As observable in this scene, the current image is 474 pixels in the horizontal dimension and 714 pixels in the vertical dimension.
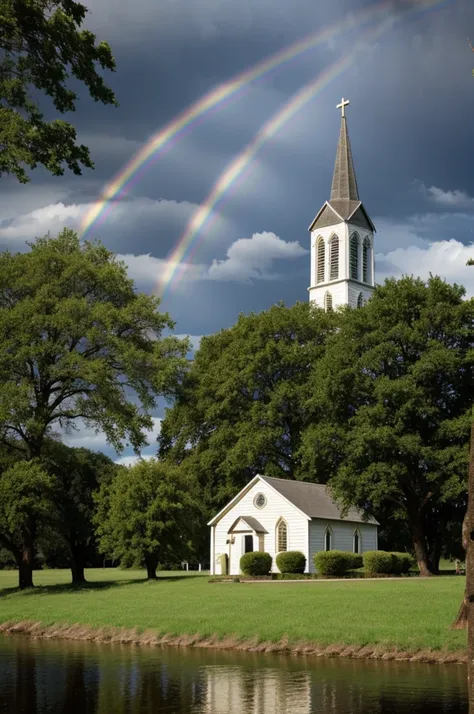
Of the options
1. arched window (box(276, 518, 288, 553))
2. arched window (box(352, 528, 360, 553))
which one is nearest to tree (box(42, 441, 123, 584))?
arched window (box(276, 518, 288, 553))

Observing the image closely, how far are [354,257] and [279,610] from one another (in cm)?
8054

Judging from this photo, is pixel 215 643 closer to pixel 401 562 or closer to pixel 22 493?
A: pixel 22 493

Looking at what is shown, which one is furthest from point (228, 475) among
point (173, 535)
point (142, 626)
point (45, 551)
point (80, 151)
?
point (80, 151)

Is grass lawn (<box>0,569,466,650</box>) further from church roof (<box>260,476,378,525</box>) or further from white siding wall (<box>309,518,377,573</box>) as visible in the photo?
church roof (<box>260,476,378,525</box>)

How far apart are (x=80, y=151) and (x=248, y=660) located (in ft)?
47.9

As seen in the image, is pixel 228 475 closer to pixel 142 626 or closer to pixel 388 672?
pixel 142 626

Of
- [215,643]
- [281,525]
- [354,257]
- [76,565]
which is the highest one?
[354,257]

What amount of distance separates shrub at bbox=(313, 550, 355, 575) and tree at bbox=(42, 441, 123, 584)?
14747mm

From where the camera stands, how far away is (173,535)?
5206 centimetres

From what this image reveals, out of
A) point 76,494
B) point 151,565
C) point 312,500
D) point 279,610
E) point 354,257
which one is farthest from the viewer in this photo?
point 354,257

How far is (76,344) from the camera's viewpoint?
1943 inches

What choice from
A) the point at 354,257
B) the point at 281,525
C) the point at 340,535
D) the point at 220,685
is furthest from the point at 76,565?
the point at 354,257

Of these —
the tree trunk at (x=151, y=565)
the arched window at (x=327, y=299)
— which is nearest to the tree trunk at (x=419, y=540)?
the tree trunk at (x=151, y=565)

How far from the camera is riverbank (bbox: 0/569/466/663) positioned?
24094 mm
